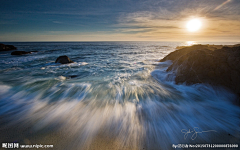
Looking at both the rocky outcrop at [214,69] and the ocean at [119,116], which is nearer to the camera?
the ocean at [119,116]

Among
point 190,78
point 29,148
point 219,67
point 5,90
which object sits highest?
point 219,67

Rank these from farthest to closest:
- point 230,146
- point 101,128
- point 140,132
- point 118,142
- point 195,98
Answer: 1. point 195,98
2. point 101,128
3. point 140,132
4. point 118,142
5. point 230,146

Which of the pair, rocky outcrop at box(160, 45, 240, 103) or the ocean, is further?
rocky outcrop at box(160, 45, 240, 103)

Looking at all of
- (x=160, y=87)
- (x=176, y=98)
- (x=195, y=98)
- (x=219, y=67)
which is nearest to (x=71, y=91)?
(x=160, y=87)

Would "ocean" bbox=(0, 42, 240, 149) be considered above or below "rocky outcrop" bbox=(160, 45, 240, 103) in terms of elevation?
below

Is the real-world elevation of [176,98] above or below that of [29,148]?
above

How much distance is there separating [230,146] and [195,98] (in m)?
2.07

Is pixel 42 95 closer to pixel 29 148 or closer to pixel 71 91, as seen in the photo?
pixel 71 91

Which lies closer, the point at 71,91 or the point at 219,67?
the point at 219,67

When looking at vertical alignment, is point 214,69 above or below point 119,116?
above

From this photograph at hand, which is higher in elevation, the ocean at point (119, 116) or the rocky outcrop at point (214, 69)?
the rocky outcrop at point (214, 69)

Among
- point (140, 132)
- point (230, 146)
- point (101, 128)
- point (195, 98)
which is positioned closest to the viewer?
point (230, 146)

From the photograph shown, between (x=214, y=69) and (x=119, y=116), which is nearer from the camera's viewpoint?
(x=119, y=116)

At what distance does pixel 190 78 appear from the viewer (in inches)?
189
